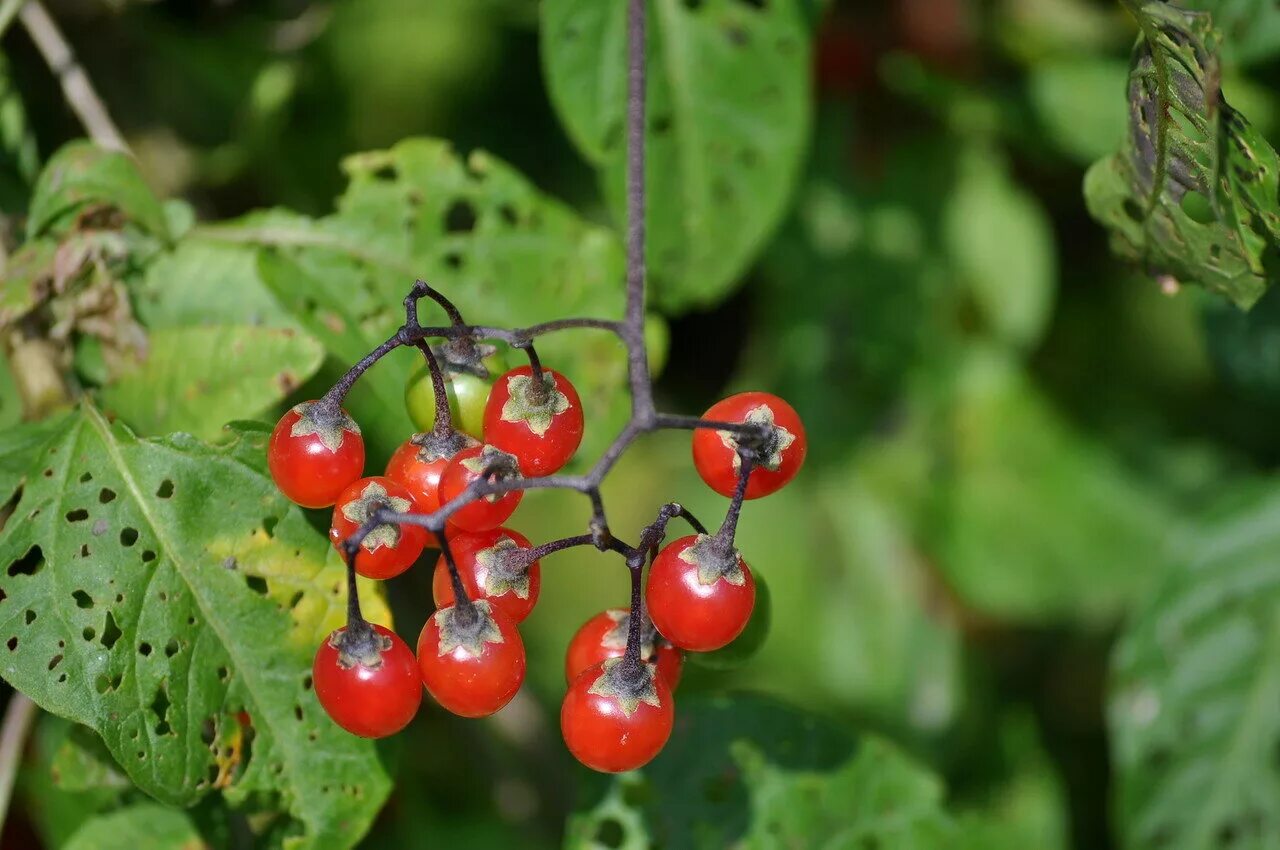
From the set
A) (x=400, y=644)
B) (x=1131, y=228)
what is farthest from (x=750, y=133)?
(x=400, y=644)

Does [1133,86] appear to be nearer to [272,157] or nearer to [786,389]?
[786,389]

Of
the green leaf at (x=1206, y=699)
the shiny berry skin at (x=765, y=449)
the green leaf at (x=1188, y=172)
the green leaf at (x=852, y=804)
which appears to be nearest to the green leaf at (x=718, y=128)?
the green leaf at (x=1188, y=172)

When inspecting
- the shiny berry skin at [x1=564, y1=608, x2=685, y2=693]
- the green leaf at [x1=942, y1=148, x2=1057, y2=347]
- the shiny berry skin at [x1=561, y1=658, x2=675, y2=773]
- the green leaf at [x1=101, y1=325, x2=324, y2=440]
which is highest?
the green leaf at [x1=101, y1=325, x2=324, y2=440]

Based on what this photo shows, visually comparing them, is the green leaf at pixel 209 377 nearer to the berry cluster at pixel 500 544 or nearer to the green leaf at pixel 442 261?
the green leaf at pixel 442 261

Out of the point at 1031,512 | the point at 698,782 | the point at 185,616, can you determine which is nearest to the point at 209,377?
the point at 185,616

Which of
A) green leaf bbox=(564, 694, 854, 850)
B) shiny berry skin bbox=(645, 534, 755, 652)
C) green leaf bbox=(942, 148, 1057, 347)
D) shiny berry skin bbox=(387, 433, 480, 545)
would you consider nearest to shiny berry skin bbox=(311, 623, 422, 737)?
shiny berry skin bbox=(387, 433, 480, 545)

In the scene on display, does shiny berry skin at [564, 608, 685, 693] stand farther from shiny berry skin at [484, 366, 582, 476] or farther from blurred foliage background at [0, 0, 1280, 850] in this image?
blurred foliage background at [0, 0, 1280, 850]

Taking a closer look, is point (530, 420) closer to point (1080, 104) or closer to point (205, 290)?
point (205, 290)
